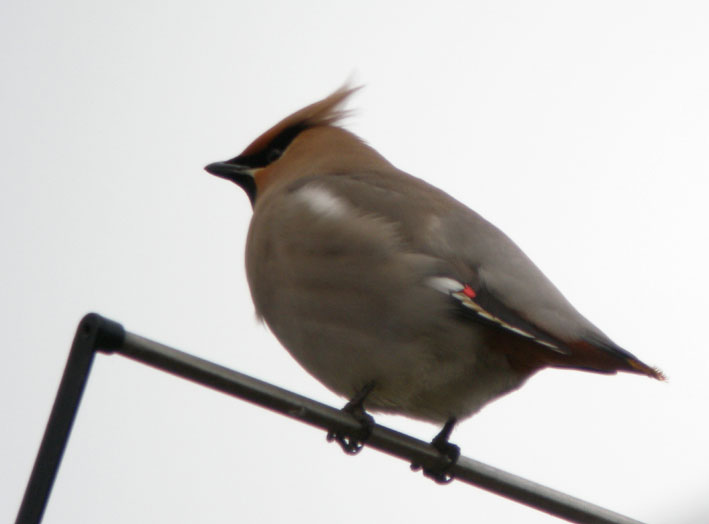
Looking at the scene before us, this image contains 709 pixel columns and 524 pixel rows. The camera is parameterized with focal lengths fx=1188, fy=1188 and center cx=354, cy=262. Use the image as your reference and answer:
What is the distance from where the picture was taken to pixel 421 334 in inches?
121

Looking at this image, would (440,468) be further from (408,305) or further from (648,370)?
(648,370)

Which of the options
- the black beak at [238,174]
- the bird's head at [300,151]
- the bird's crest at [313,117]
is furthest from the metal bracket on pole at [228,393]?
the bird's crest at [313,117]

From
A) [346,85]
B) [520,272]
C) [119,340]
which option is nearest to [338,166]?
[346,85]

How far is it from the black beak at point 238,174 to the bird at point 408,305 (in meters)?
0.74

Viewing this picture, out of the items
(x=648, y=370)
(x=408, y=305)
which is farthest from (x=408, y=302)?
(x=648, y=370)

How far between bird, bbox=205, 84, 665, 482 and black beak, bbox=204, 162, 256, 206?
29.3 inches

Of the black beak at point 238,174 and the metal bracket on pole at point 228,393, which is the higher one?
the black beak at point 238,174

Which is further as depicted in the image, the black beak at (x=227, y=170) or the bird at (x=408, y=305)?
the black beak at (x=227, y=170)

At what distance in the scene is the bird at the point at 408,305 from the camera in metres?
3.01

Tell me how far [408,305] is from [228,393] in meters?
1.30

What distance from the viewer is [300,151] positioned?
4406 mm

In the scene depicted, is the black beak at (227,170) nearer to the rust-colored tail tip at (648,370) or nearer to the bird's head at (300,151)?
the bird's head at (300,151)

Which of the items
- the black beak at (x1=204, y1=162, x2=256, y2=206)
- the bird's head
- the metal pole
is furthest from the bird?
the metal pole

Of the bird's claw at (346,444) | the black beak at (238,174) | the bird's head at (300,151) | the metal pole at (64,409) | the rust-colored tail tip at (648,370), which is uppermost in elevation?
the bird's head at (300,151)
